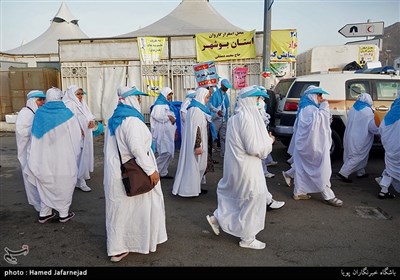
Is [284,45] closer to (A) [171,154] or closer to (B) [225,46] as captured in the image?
(B) [225,46]

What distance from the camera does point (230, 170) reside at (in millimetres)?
3748

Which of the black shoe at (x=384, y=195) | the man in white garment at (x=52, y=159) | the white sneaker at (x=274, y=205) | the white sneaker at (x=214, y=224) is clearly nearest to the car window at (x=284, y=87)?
the black shoe at (x=384, y=195)

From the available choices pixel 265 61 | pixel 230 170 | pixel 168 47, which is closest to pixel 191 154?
pixel 230 170

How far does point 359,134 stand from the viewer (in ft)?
19.7

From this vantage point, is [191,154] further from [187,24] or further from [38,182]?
[187,24]

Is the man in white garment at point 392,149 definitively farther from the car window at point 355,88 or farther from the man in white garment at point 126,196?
the man in white garment at point 126,196

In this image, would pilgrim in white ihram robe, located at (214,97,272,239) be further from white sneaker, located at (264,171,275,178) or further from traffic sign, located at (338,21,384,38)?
traffic sign, located at (338,21,384,38)

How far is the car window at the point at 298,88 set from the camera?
7613 mm

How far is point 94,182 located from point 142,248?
3.44m

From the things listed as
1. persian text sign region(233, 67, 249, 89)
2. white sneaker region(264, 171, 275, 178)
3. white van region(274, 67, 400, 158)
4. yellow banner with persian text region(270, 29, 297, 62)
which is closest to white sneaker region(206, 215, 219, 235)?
white sneaker region(264, 171, 275, 178)

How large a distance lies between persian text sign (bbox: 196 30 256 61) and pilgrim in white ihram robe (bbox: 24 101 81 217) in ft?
26.9

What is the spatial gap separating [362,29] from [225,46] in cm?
434

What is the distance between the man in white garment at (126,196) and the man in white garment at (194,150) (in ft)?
5.98

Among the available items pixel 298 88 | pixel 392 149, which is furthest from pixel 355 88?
pixel 392 149
